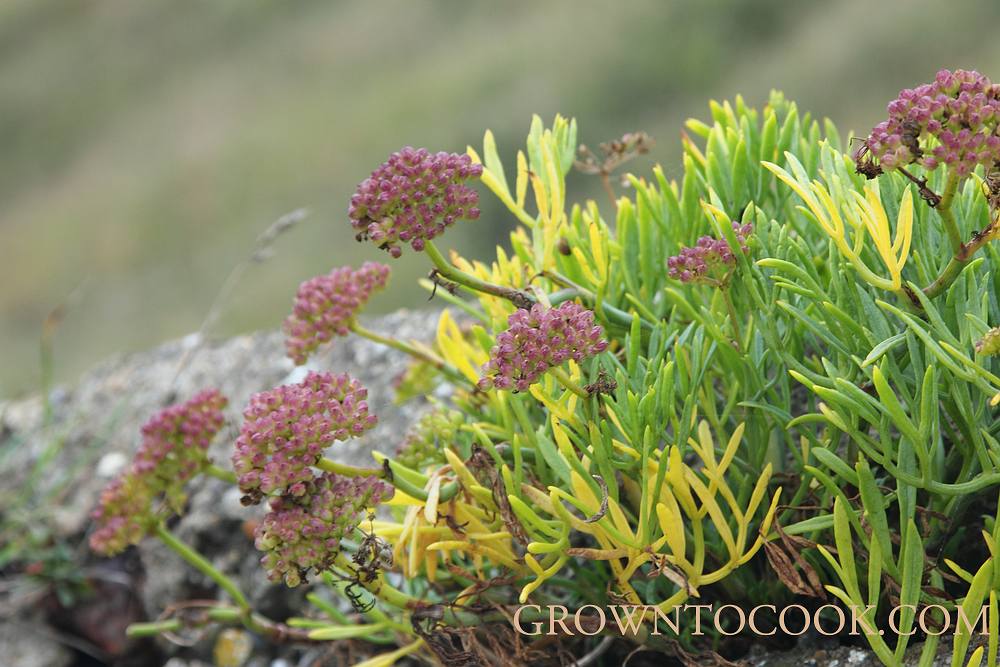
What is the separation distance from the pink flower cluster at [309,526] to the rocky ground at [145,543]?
2.18 ft

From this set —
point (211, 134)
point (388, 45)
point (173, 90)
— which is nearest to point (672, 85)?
point (388, 45)

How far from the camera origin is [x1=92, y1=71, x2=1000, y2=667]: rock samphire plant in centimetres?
119

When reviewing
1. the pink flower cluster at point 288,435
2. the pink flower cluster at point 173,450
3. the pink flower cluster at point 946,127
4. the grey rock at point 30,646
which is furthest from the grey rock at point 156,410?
the pink flower cluster at point 946,127

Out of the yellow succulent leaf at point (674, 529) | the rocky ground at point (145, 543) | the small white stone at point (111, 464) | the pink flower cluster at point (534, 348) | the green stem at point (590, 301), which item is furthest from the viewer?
the small white stone at point (111, 464)

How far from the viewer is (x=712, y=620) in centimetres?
150

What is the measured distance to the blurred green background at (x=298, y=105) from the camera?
6898 millimetres

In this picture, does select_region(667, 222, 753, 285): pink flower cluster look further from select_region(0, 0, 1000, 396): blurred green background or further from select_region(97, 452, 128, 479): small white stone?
select_region(0, 0, 1000, 396): blurred green background

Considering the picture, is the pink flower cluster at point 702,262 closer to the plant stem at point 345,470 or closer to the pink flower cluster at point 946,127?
the pink flower cluster at point 946,127

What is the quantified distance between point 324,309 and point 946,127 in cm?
89

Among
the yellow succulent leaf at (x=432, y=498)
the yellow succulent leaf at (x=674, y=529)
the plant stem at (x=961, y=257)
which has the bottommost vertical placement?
the yellow succulent leaf at (x=674, y=529)

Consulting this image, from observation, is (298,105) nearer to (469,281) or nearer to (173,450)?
(173,450)

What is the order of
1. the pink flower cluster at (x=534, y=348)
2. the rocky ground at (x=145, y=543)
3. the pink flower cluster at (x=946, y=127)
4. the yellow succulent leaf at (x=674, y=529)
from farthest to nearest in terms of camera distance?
the rocky ground at (x=145, y=543)
the yellow succulent leaf at (x=674, y=529)
the pink flower cluster at (x=534, y=348)
the pink flower cluster at (x=946, y=127)

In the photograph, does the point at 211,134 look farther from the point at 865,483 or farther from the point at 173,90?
the point at 865,483

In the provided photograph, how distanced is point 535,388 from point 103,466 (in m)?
1.68
